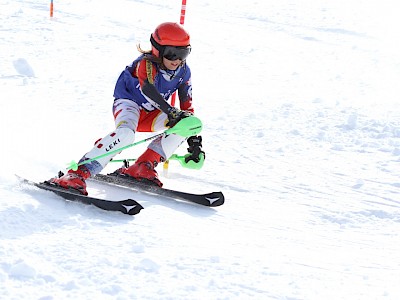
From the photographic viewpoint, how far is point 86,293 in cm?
309

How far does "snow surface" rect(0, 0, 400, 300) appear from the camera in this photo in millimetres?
3418

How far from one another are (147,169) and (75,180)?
2.33 ft

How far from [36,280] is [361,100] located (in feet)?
21.1

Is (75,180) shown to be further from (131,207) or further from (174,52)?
(174,52)

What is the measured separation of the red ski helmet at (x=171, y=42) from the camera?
4934mm

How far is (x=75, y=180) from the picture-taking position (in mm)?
4555

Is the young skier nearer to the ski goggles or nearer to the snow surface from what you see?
the ski goggles

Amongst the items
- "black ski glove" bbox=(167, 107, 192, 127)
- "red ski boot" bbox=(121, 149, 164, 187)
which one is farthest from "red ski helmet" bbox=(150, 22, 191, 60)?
"red ski boot" bbox=(121, 149, 164, 187)

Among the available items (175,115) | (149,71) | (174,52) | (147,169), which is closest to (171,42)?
(174,52)

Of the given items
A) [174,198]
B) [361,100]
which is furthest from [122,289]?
[361,100]

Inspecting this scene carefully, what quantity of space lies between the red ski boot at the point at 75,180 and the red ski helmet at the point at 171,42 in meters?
1.10

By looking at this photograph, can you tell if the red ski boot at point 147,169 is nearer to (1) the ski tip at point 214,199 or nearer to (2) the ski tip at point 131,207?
(1) the ski tip at point 214,199

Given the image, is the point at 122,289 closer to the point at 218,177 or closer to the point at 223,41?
the point at 218,177

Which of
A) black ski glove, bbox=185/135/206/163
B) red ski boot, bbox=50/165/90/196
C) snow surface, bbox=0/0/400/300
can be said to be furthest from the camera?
black ski glove, bbox=185/135/206/163
